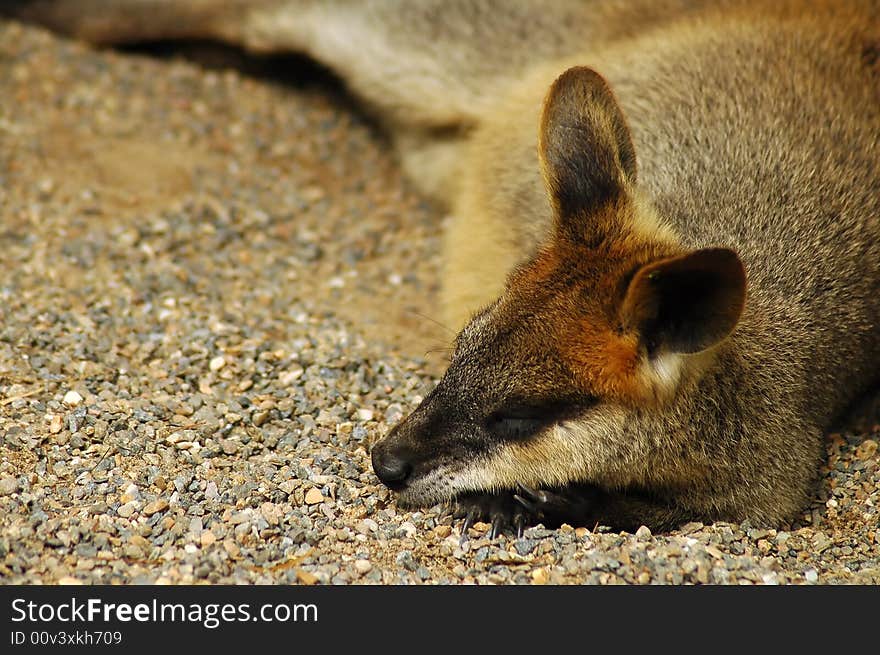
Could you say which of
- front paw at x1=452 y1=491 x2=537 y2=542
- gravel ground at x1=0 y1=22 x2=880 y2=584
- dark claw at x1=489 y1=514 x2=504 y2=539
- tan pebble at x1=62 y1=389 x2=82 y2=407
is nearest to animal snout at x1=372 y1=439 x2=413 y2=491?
gravel ground at x1=0 y1=22 x2=880 y2=584

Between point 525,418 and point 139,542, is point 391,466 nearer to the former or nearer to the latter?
point 525,418

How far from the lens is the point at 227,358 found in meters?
5.70

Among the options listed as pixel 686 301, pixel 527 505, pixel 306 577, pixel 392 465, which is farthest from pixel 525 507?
pixel 686 301

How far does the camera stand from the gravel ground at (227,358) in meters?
4.29

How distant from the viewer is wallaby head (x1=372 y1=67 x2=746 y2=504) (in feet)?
14.1

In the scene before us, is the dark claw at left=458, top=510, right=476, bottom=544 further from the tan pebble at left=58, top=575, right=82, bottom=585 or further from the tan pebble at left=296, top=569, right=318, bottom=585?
the tan pebble at left=58, top=575, right=82, bottom=585

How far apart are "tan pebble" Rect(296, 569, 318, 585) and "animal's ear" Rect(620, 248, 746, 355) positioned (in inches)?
63.1

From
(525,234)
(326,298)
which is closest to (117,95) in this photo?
(326,298)

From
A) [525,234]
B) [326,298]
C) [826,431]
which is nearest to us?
[826,431]

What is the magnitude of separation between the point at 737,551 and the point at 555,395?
1053 millimetres

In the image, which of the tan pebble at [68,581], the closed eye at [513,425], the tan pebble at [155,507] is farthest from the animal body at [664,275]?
the tan pebble at [68,581]

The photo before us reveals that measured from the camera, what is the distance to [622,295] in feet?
13.8

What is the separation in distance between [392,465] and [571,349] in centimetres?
92
